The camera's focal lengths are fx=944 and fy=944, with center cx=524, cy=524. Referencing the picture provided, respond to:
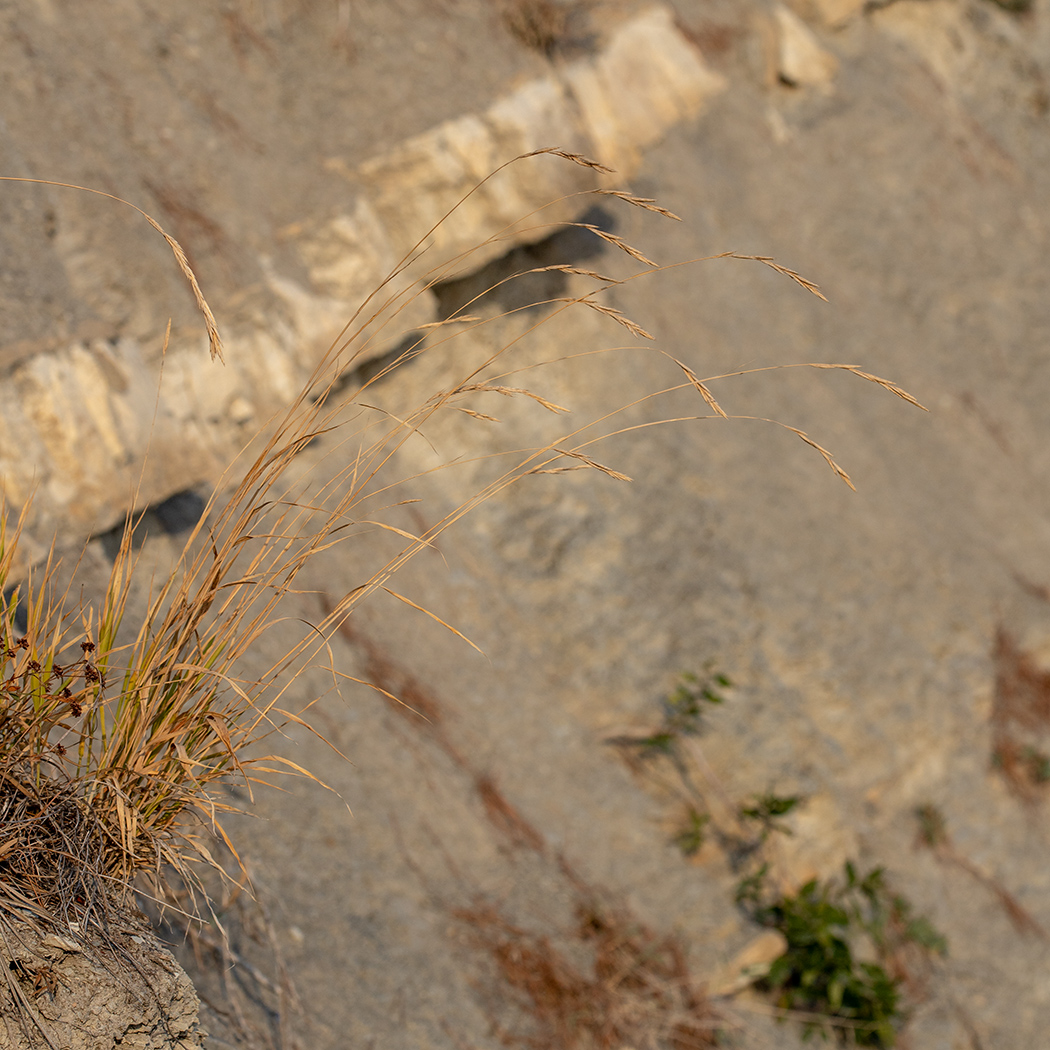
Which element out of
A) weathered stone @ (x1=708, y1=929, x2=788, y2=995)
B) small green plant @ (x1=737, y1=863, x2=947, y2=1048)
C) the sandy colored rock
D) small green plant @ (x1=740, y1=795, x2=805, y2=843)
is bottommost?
small green plant @ (x1=737, y1=863, x2=947, y2=1048)

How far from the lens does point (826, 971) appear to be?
13.4 ft

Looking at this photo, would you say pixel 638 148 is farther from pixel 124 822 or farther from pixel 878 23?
pixel 124 822

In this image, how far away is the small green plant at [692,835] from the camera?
4387 millimetres

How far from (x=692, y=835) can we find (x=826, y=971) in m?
0.78

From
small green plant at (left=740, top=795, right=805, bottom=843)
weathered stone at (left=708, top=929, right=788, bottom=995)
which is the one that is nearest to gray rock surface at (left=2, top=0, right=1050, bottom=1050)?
weathered stone at (left=708, top=929, right=788, bottom=995)

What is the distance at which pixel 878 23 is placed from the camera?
8.52 m

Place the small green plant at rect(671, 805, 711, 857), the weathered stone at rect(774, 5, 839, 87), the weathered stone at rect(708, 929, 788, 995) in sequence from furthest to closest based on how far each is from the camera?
the weathered stone at rect(774, 5, 839, 87) → the small green plant at rect(671, 805, 711, 857) → the weathered stone at rect(708, 929, 788, 995)

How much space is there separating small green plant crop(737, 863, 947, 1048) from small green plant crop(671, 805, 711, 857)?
0.84 feet

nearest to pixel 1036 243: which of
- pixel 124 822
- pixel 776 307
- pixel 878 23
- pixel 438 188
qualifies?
pixel 878 23

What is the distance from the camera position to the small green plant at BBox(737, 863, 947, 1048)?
4.01 metres

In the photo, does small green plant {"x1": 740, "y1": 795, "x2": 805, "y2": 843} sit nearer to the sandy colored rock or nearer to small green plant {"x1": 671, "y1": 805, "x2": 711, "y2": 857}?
small green plant {"x1": 671, "y1": 805, "x2": 711, "y2": 857}

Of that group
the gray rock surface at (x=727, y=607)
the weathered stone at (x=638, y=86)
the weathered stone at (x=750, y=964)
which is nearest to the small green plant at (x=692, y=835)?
the gray rock surface at (x=727, y=607)

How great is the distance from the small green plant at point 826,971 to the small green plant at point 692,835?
26 cm

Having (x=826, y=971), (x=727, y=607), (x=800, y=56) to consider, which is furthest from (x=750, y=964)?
(x=800, y=56)
